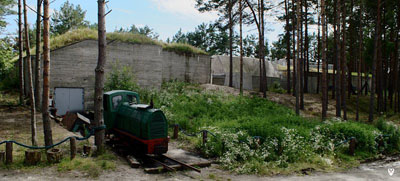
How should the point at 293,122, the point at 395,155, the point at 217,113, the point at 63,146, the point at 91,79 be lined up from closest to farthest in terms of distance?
the point at 63,146 → the point at 395,155 → the point at 293,122 → the point at 217,113 → the point at 91,79

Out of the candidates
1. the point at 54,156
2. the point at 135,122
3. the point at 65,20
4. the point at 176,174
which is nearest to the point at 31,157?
the point at 54,156

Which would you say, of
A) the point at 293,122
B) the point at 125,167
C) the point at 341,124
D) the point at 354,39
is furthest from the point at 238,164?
the point at 354,39

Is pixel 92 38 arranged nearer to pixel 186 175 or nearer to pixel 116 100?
pixel 116 100

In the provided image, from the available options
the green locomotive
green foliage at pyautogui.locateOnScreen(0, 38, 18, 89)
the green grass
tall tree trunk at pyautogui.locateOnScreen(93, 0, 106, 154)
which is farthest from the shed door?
tall tree trunk at pyautogui.locateOnScreen(93, 0, 106, 154)

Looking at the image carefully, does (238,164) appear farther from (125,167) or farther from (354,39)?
(354,39)

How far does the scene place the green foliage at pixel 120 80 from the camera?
63.5ft

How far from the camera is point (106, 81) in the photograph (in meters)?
20.2

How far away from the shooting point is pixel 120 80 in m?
19.5

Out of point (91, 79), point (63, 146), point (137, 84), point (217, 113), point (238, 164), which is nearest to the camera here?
point (238, 164)

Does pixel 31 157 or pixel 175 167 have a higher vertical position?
pixel 31 157

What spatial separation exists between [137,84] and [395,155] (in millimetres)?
17228

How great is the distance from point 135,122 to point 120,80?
10.5m

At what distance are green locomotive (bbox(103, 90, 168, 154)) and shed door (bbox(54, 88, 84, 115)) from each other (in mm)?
9117

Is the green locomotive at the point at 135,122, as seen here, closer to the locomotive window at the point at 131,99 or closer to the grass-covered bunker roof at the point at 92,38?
the locomotive window at the point at 131,99
